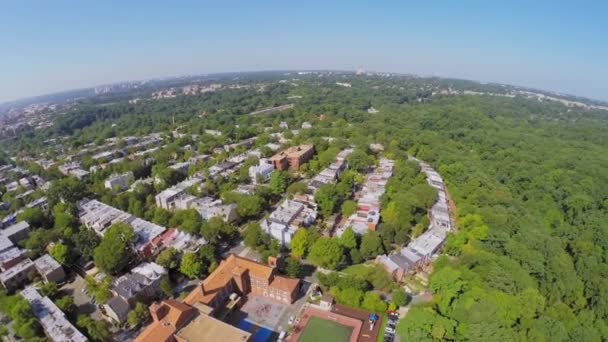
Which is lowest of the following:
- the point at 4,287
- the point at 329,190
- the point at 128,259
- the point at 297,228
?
the point at 4,287

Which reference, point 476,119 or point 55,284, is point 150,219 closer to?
point 55,284

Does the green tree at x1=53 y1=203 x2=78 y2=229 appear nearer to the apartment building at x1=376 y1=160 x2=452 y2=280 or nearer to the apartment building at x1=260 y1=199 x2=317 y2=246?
the apartment building at x1=260 y1=199 x2=317 y2=246

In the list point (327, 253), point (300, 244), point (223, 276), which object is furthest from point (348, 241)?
point (223, 276)

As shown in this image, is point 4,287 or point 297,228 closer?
point 4,287

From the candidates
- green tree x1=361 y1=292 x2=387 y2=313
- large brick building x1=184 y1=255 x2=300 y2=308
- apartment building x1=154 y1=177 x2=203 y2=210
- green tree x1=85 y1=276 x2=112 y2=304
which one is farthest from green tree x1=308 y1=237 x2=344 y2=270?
apartment building x1=154 y1=177 x2=203 y2=210

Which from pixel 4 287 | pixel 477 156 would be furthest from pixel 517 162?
pixel 4 287
